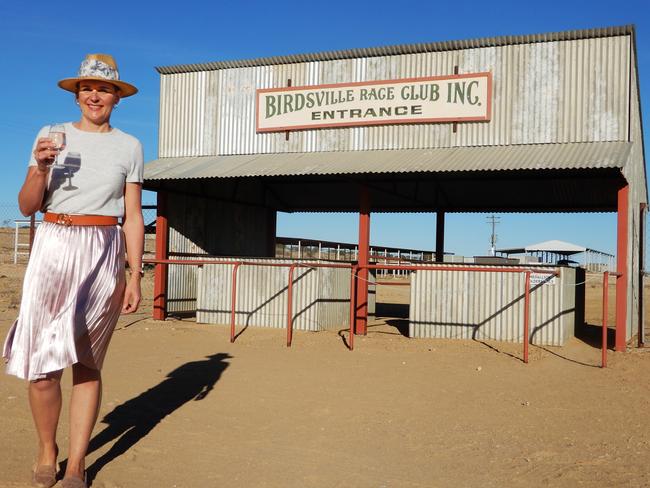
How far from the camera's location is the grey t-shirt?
3658 millimetres

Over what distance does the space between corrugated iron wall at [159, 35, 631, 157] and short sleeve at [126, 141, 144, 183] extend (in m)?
9.59

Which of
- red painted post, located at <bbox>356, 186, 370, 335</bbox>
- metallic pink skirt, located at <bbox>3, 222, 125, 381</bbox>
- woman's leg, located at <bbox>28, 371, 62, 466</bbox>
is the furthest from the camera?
red painted post, located at <bbox>356, 186, 370, 335</bbox>

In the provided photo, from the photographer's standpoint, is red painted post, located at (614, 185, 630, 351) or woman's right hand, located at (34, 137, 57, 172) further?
red painted post, located at (614, 185, 630, 351)

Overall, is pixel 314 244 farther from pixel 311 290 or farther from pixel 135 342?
pixel 135 342

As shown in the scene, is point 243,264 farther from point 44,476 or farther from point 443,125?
point 44,476

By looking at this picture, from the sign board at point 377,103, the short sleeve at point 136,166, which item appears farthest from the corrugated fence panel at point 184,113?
the short sleeve at point 136,166

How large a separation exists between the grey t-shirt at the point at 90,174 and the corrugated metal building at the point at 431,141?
8.02m

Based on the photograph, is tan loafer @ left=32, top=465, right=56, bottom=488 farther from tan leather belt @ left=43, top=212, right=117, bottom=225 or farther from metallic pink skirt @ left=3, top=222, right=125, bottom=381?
tan leather belt @ left=43, top=212, right=117, bottom=225

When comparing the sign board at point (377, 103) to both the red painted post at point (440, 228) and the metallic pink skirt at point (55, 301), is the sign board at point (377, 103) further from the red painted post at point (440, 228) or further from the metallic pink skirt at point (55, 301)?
the metallic pink skirt at point (55, 301)

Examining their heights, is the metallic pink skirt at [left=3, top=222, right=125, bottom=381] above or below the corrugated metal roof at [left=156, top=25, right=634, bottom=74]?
below

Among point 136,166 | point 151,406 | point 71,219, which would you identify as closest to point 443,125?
point 151,406

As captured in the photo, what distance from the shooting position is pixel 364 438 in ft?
17.6

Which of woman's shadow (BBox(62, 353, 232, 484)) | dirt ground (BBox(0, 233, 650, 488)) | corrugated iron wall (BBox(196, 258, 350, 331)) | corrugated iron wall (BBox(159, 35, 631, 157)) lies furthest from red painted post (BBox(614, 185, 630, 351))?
woman's shadow (BBox(62, 353, 232, 484))

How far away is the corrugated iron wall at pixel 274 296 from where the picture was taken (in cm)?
1275
